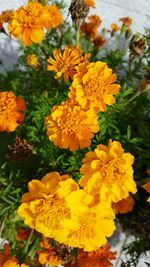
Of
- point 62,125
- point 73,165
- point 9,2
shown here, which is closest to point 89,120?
point 62,125

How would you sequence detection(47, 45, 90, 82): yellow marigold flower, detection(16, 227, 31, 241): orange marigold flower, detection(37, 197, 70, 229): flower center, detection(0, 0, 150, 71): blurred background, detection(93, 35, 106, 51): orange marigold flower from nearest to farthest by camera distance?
detection(37, 197, 70, 229): flower center
detection(47, 45, 90, 82): yellow marigold flower
detection(16, 227, 31, 241): orange marigold flower
detection(93, 35, 106, 51): orange marigold flower
detection(0, 0, 150, 71): blurred background

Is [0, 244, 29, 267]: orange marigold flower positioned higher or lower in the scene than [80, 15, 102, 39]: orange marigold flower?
lower

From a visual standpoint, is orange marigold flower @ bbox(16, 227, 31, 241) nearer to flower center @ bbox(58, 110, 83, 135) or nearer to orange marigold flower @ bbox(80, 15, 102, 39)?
flower center @ bbox(58, 110, 83, 135)

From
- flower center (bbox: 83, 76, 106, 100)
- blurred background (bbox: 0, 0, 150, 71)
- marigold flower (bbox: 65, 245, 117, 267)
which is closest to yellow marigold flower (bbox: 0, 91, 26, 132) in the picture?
flower center (bbox: 83, 76, 106, 100)

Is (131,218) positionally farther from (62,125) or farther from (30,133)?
(62,125)

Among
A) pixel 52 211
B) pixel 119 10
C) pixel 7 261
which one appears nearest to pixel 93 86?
pixel 52 211

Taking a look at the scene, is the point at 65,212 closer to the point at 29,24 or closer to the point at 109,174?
the point at 109,174

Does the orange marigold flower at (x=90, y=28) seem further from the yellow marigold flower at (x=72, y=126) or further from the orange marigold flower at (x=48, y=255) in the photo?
the orange marigold flower at (x=48, y=255)
